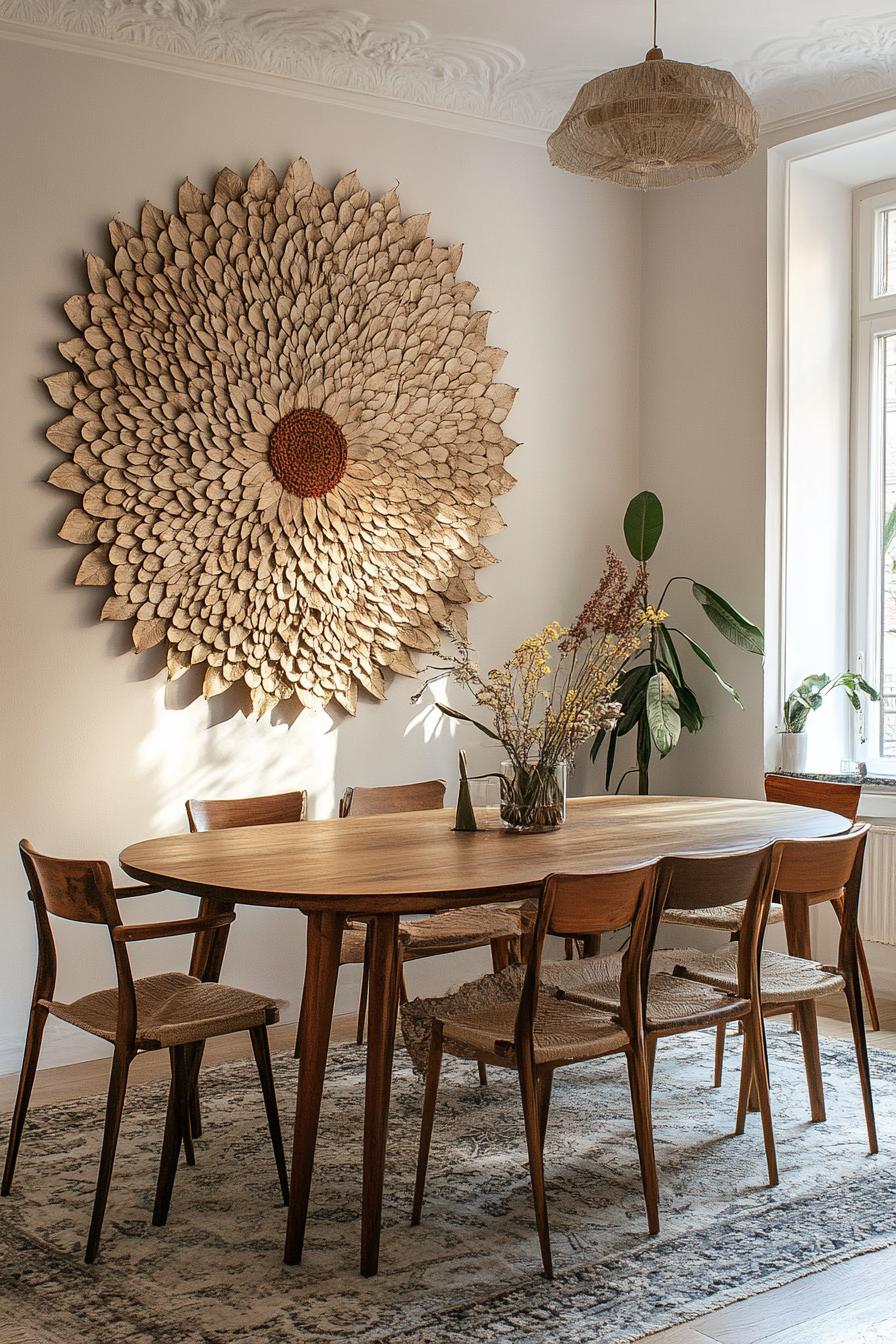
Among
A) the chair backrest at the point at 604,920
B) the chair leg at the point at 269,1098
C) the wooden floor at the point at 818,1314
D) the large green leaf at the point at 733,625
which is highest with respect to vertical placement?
the large green leaf at the point at 733,625

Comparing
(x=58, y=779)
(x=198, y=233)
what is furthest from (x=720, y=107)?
(x=58, y=779)

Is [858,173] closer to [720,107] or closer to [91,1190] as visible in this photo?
[720,107]

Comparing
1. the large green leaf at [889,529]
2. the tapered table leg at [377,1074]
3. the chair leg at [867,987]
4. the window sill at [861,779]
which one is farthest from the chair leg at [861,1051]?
the large green leaf at [889,529]

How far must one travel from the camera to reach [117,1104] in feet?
9.21

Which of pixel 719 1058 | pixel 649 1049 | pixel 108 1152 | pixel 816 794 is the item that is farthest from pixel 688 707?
pixel 108 1152

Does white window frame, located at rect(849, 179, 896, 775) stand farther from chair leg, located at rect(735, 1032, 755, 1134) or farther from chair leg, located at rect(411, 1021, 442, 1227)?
chair leg, located at rect(411, 1021, 442, 1227)

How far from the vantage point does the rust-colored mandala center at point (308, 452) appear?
473 cm

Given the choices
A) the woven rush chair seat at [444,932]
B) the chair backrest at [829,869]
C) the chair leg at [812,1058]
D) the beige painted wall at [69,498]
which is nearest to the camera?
the chair backrest at [829,869]

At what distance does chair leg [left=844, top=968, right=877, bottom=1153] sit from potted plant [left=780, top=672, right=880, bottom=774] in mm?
1789

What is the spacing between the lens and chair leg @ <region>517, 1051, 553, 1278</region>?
8.95 feet

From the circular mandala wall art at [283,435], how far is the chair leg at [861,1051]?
214 centimetres

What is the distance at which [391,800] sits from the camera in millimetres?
4422

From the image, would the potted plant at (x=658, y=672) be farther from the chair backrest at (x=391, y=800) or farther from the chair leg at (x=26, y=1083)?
the chair leg at (x=26, y=1083)

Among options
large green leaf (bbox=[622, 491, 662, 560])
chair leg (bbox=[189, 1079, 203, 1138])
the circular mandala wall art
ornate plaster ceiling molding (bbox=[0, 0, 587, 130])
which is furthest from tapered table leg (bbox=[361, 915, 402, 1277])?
ornate plaster ceiling molding (bbox=[0, 0, 587, 130])
